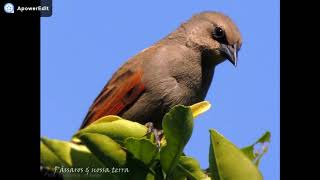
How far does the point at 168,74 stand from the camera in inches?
239

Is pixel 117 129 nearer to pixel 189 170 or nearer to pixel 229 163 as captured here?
pixel 189 170

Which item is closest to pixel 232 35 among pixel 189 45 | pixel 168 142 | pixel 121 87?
pixel 189 45

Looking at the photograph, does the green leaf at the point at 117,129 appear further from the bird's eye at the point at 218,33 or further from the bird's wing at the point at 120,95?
the bird's eye at the point at 218,33

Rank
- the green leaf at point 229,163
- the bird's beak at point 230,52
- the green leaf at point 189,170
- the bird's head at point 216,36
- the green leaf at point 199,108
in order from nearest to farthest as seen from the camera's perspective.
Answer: the green leaf at point 229,163 < the green leaf at point 189,170 < the green leaf at point 199,108 < the bird's beak at point 230,52 < the bird's head at point 216,36

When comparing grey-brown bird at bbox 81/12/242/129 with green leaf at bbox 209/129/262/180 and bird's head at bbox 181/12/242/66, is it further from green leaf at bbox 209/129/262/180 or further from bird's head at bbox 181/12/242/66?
green leaf at bbox 209/129/262/180

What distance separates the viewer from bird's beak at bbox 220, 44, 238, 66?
621cm

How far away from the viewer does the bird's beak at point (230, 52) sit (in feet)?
20.4

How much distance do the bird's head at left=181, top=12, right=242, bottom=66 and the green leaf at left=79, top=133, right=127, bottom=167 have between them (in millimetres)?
2512

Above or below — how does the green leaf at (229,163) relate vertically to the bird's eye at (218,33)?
below

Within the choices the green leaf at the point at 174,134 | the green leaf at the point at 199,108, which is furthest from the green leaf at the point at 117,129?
the green leaf at the point at 199,108

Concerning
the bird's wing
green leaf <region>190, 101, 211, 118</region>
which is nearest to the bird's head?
the bird's wing

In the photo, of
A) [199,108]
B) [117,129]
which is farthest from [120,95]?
[117,129]

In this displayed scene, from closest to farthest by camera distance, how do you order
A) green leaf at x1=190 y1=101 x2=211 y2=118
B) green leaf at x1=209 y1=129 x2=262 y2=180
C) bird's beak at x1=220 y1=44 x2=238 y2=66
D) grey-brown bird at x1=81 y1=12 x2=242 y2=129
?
1. green leaf at x1=209 y1=129 x2=262 y2=180
2. green leaf at x1=190 y1=101 x2=211 y2=118
3. grey-brown bird at x1=81 y1=12 x2=242 y2=129
4. bird's beak at x1=220 y1=44 x2=238 y2=66
